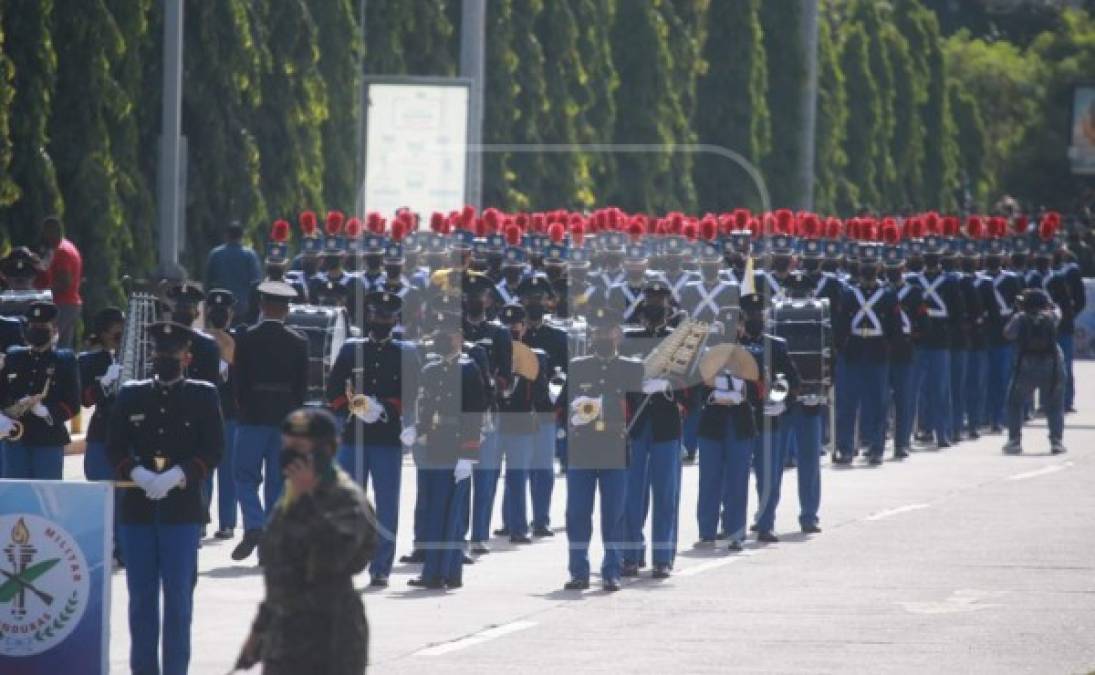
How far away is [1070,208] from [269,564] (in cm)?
6661

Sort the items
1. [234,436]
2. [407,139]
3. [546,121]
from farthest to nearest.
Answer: [546,121] < [407,139] < [234,436]

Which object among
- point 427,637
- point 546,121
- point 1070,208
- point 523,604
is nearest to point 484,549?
point 523,604

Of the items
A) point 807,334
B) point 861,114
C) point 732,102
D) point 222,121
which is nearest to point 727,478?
point 807,334

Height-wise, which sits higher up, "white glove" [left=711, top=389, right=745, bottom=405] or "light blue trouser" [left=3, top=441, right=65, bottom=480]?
"white glove" [left=711, top=389, right=745, bottom=405]

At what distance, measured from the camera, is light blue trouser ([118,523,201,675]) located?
13602 millimetres

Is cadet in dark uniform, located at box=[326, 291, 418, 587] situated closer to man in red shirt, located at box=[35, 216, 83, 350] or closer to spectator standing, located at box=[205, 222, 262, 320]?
man in red shirt, located at box=[35, 216, 83, 350]

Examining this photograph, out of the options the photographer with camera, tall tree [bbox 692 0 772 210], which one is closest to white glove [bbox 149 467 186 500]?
the photographer with camera

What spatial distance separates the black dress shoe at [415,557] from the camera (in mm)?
18484

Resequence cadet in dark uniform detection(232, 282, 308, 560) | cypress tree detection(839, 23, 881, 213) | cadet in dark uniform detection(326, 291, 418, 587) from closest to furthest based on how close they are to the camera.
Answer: cadet in dark uniform detection(326, 291, 418, 587) → cadet in dark uniform detection(232, 282, 308, 560) → cypress tree detection(839, 23, 881, 213)

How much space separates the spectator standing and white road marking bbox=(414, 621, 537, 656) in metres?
13.6

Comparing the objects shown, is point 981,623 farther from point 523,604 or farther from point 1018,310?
point 1018,310

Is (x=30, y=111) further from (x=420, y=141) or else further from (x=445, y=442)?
(x=445, y=442)

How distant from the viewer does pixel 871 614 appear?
17.1 m

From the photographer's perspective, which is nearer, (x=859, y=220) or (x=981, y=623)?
(x=981, y=623)
